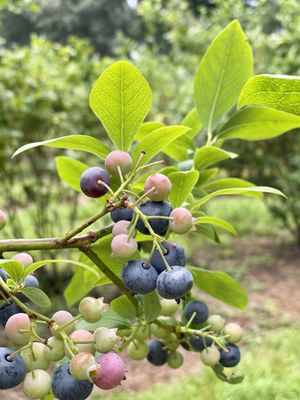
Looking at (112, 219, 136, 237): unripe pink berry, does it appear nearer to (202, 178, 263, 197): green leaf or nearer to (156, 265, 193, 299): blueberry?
(156, 265, 193, 299): blueberry

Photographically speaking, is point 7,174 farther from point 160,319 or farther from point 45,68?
point 160,319

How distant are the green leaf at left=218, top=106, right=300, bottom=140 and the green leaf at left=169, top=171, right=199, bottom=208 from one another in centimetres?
18

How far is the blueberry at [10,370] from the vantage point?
44 centimetres

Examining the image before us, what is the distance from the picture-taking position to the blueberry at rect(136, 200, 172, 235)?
1.54ft

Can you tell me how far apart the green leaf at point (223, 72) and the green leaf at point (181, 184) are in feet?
0.58

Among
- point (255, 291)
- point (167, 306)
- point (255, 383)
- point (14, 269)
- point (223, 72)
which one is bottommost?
point (255, 291)

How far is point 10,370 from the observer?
1.44 ft

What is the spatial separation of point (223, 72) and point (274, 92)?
0.80 ft

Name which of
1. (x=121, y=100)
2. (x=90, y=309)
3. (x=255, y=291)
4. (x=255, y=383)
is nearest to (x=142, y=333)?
(x=90, y=309)

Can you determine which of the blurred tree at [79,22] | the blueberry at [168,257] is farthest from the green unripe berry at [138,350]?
the blurred tree at [79,22]

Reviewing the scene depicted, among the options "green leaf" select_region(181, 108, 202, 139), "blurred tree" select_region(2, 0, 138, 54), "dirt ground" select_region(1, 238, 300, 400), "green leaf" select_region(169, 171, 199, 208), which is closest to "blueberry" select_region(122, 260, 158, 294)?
"green leaf" select_region(169, 171, 199, 208)

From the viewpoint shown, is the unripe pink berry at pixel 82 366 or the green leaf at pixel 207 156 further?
the green leaf at pixel 207 156

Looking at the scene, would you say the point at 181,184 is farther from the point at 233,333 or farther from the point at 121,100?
the point at 233,333

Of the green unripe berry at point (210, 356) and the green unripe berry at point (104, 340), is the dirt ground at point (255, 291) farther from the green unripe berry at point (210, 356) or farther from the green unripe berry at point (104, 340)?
the green unripe berry at point (104, 340)
